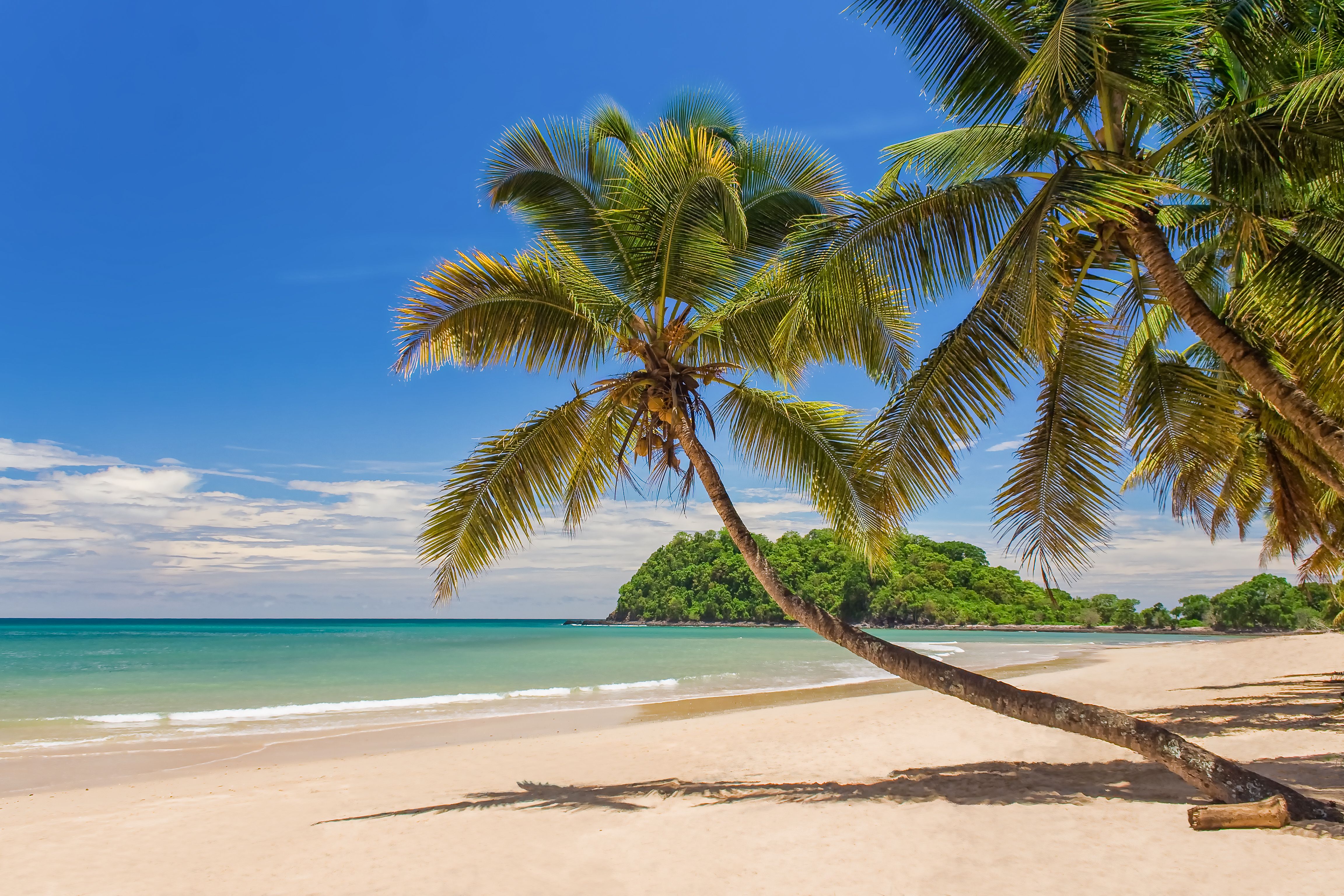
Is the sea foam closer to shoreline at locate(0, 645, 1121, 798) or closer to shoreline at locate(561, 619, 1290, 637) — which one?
shoreline at locate(0, 645, 1121, 798)

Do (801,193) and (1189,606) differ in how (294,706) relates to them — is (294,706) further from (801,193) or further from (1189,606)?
(1189,606)

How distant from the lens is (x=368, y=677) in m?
24.2

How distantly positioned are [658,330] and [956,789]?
15.4 ft

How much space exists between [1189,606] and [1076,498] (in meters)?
86.3

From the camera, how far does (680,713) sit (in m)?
14.5

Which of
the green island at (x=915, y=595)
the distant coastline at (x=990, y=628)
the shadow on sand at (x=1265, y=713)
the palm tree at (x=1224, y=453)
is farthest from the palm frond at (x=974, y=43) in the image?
the distant coastline at (x=990, y=628)

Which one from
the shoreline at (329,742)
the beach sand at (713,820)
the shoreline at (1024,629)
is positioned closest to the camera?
the beach sand at (713,820)

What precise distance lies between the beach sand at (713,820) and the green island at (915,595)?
37326 mm

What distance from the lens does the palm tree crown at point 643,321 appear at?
669cm

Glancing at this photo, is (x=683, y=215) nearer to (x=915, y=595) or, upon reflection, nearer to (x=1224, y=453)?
(x=1224, y=453)

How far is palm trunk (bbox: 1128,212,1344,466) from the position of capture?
186 inches

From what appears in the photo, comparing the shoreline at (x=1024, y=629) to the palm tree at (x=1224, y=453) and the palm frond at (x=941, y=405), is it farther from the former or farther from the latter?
the palm frond at (x=941, y=405)

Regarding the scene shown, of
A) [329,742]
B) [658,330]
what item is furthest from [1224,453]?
[329,742]

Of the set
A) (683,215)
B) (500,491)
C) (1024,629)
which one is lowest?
(1024,629)
